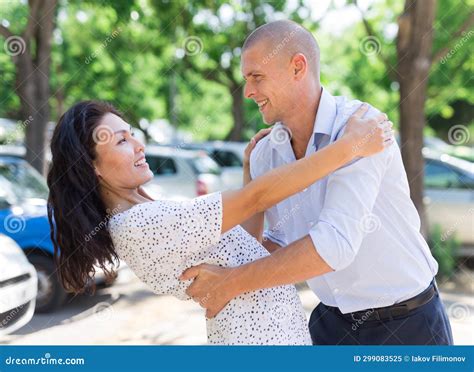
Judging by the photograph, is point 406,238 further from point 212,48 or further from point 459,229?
point 212,48

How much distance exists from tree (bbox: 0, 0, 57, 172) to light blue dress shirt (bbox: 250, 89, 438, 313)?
23.1 feet

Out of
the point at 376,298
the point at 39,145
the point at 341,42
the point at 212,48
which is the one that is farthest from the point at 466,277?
the point at 341,42

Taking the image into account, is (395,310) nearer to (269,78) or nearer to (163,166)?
(269,78)

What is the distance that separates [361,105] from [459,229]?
7157 millimetres

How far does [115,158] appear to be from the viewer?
6.80 feet

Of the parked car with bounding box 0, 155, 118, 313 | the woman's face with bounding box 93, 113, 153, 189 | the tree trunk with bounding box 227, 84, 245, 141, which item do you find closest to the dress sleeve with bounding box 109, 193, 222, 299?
the woman's face with bounding box 93, 113, 153, 189

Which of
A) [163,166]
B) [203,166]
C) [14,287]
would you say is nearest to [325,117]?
[14,287]

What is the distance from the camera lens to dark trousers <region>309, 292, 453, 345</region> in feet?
7.31

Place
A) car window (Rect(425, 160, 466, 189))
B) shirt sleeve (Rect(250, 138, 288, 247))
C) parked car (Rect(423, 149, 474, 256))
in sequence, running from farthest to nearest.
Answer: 1. car window (Rect(425, 160, 466, 189))
2. parked car (Rect(423, 149, 474, 256))
3. shirt sleeve (Rect(250, 138, 288, 247))

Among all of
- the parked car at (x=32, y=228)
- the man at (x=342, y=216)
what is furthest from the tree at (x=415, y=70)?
the man at (x=342, y=216)

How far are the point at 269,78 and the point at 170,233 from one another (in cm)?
69

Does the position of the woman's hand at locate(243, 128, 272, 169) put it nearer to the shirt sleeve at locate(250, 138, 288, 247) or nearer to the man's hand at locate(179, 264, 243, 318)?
the shirt sleeve at locate(250, 138, 288, 247)

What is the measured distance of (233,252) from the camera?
2.04 meters
